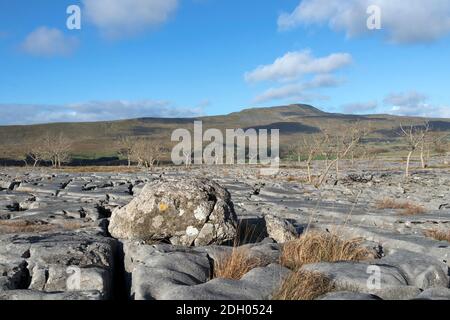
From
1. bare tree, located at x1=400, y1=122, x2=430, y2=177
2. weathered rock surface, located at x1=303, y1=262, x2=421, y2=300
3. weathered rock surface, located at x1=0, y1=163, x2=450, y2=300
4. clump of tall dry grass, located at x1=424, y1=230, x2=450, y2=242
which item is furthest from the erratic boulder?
bare tree, located at x1=400, y1=122, x2=430, y2=177

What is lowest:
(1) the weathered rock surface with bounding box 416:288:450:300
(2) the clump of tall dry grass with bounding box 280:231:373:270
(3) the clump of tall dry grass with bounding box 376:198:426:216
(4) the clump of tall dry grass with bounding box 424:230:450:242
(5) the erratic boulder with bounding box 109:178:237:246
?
(3) the clump of tall dry grass with bounding box 376:198:426:216

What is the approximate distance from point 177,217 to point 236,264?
95.9 inches

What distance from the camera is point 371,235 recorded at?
9812 millimetres

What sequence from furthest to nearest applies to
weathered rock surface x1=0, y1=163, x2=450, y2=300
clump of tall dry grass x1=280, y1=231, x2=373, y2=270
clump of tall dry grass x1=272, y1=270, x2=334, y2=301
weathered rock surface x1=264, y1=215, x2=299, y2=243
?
1. weathered rock surface x1=264, y1=215, x2=299, y2=243
2. clump of tall dry grass x1=280, y1=231, x2=373, y2=270
3. weathered rock surface x1=0, y1=163, x2=450, y2=300
4. clump of tall dry grass x1=272, y1=270, x2=334, y2=301

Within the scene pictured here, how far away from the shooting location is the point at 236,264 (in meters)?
6.48

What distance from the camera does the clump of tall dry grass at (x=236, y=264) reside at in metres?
6.38

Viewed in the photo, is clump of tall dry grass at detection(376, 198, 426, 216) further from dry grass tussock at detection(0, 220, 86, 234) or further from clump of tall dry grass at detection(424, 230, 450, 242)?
dry grass tussock at detection(0, 220, 86, 234)

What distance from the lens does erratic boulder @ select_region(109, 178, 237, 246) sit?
28.1 feet

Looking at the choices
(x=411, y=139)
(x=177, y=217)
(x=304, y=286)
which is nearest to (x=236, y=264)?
(x=304, y=286)

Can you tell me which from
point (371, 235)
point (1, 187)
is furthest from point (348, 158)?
point (371, 235)

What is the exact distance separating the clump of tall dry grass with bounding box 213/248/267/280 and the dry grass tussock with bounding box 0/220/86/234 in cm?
434

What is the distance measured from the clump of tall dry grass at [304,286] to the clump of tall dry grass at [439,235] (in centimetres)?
509

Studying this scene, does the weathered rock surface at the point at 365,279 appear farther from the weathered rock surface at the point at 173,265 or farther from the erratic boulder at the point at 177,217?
the erratic boulder at the point at 177,217

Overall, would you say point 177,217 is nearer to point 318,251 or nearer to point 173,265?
point 173,265
